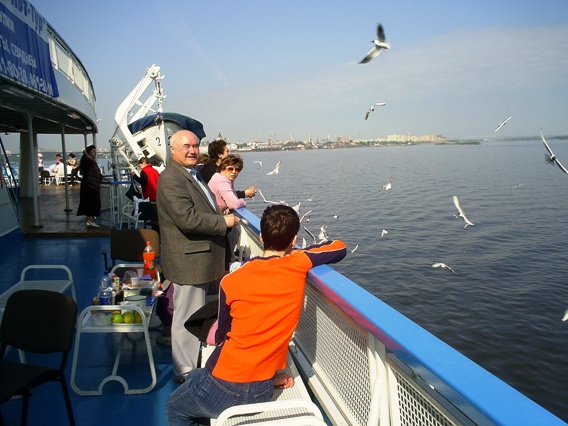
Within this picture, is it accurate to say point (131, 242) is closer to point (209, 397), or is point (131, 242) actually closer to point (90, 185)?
point (209, 397)

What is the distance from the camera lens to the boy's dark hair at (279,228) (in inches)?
90.7

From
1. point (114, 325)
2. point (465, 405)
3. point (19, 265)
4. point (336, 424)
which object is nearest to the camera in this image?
point (465, 405)

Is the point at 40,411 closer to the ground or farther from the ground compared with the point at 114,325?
closer to the ground

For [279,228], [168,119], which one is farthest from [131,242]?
[168,119]

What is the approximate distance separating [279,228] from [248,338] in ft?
1.71

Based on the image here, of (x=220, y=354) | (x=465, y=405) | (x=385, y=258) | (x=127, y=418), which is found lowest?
(x=385, y=258)

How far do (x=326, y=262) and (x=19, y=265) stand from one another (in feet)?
20.4

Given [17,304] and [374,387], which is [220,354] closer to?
[374,387]

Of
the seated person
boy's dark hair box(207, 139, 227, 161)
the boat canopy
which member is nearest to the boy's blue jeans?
the seated person

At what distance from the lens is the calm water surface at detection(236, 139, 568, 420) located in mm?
8633

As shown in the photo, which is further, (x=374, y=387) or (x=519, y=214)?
(x=519, y=214)

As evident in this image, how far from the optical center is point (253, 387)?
86.8 inches

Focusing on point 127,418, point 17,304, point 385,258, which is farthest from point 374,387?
point 385,258

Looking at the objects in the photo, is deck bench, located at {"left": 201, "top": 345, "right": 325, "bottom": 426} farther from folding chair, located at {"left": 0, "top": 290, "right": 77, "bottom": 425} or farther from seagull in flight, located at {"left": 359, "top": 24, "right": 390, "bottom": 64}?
seagull in flight, located at {"left": 359, "top": 24, "right": 390, "bottom": 64}
